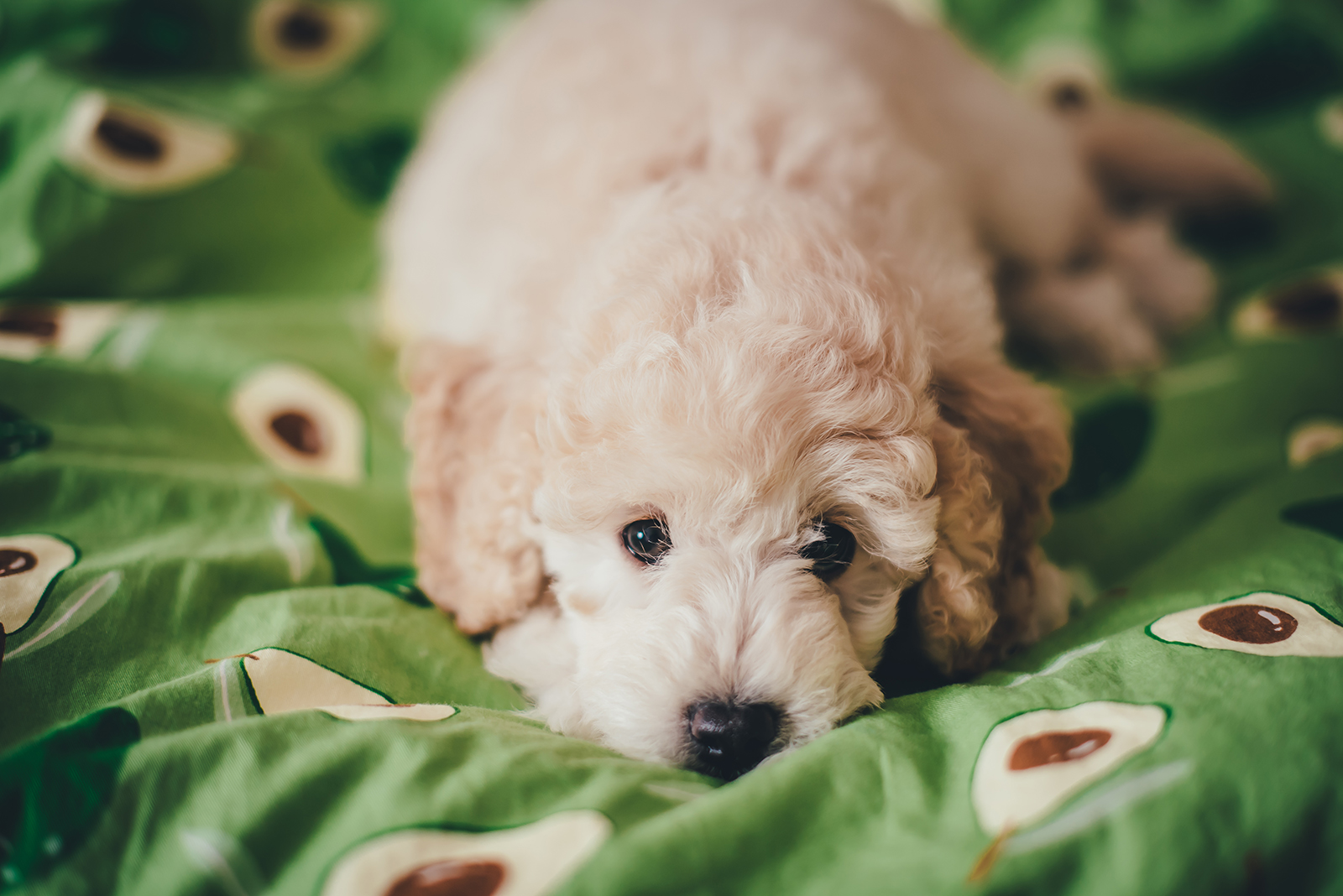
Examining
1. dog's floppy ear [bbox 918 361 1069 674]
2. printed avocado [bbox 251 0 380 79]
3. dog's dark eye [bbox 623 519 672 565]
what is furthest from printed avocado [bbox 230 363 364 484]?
printed avocado [bbox 251 0 380 79]

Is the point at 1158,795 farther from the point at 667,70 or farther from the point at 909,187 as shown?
the point at 667,70

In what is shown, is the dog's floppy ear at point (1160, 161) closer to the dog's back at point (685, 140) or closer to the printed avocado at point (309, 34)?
the dog's back at point (685, 140)

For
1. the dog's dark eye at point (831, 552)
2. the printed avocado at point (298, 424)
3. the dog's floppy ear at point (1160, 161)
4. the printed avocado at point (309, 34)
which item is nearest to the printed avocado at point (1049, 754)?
the dog's dark eye at point (831, 552)

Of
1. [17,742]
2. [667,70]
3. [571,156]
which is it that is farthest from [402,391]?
[17,742]

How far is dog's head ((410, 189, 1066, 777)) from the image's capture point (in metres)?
1.36

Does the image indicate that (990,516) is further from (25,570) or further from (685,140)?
(25,570)

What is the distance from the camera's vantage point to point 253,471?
198 cm

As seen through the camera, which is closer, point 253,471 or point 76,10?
point 253,471

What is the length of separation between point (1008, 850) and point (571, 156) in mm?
1628

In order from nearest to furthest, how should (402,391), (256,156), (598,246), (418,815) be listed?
(418,815), (598,246), (402,391), (256,156)

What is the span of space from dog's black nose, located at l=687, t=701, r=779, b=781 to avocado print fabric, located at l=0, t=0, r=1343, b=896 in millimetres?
72

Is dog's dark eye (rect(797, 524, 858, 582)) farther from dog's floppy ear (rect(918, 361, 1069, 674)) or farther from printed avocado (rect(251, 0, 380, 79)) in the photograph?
printed avocado (rect(251, 0, 380, 79))

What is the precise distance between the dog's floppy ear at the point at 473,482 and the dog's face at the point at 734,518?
10cm

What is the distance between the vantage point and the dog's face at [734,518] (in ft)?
4.42
